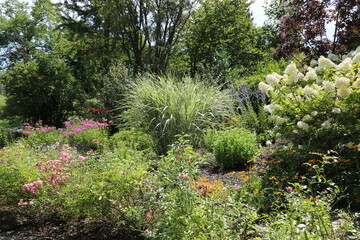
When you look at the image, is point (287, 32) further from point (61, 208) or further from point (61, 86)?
point (61, 86)

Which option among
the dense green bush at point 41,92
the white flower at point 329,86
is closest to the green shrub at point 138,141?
the white flower at point 329,86

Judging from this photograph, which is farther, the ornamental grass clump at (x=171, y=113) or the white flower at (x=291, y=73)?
the ornamental grass clump at (x=171, y=113)

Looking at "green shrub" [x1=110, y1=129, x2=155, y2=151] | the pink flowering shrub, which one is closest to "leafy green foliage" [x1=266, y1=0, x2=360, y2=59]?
"green shrub" [x1=110, y1=129, x2=155, y2=151]

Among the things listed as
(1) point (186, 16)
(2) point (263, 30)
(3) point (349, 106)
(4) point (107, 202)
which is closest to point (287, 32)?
(3) point (349, 106)

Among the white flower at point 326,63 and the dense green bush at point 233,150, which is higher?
the white flower at point 326,63

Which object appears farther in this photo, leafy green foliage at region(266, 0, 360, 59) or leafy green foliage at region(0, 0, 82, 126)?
leafy green foliage at region(0, 0, 82, 126)

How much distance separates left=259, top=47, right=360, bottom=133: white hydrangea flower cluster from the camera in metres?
3.12

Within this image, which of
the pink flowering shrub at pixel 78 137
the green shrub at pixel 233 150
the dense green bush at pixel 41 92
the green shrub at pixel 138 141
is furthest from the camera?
the dense green bush at pixel 41 92

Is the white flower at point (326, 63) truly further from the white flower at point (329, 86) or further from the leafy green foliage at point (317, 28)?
the leafy green foliage at point (317, 28)

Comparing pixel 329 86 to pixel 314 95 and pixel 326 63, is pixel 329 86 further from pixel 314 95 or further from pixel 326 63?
pixel 326 63

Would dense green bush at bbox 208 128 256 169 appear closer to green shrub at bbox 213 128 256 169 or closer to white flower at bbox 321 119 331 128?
green shrub at bbox 213 128 256 169

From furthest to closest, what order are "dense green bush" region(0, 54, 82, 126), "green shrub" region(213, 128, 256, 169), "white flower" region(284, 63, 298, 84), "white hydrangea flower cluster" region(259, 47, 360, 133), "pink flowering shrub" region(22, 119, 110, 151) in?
"dense green bush" region(0, 54, 82, 126) → "pink flowering shrub" region(22, 119, 110, 151) → "green shrub" region(213, 128, 256, 169) → "white flower" region(284, 63, 298, 84) → "white hydrangea flower cluster" region(259, 47, 360, 133)

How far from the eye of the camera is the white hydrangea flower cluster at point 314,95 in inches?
123

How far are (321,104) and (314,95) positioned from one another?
17 centimetres
